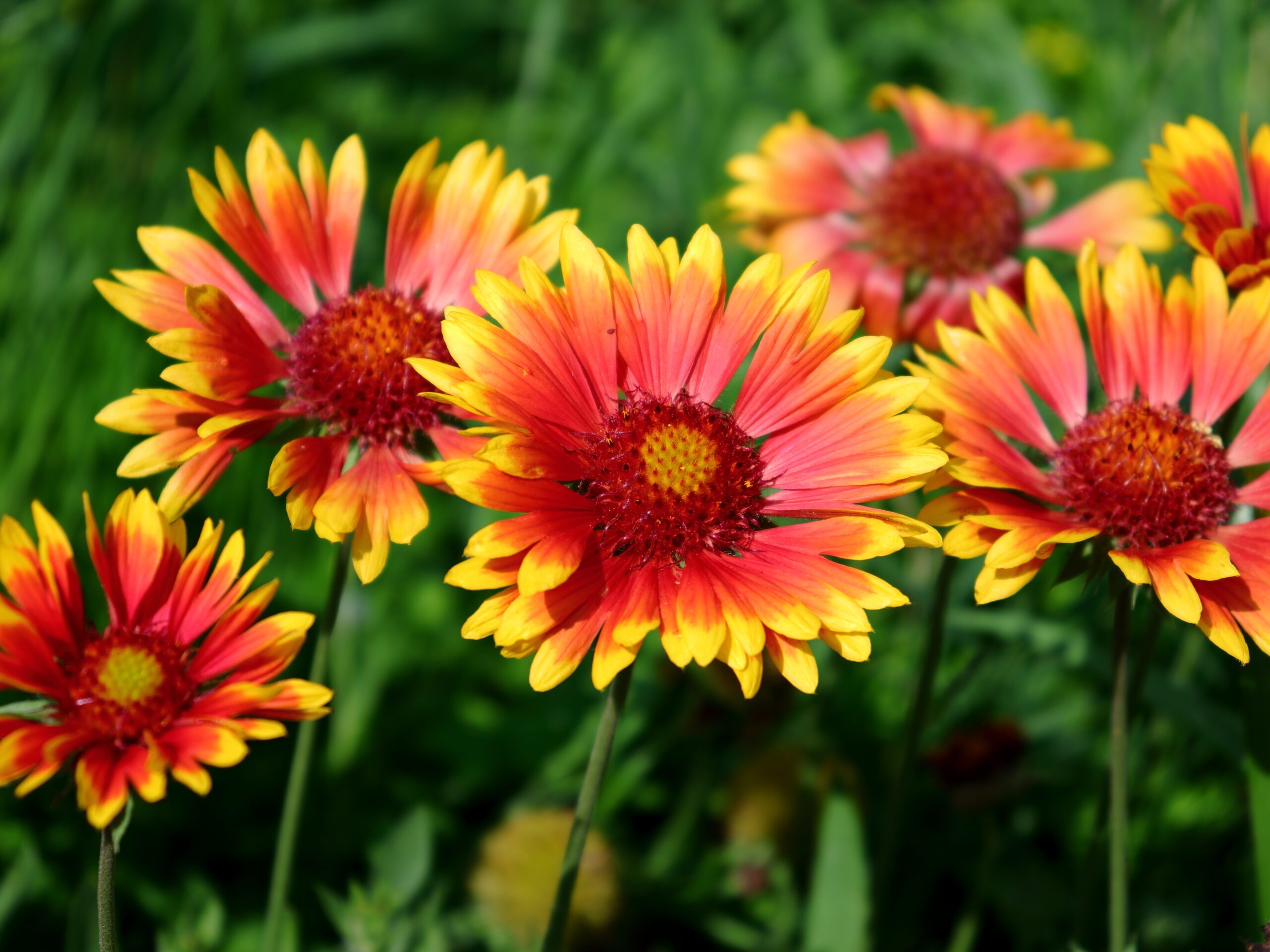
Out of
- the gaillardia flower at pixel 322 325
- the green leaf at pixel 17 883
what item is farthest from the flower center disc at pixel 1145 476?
the green leaf at pixel 17 883

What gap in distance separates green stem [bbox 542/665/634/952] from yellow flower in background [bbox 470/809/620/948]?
0.73 meters

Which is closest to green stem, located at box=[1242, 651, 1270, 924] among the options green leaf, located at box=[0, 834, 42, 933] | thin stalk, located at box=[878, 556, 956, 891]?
thin stalk, located at box=[878, 556, 956, 891]

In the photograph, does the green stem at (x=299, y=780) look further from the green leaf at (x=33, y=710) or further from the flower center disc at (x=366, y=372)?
the green leaf at (x=33, y=710)

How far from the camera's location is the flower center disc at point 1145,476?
1.59 meters

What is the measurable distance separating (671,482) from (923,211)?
3.97 feet

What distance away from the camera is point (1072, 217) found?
8.27 feet

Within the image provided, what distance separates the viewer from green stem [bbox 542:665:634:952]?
1.34 m

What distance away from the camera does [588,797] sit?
Result: 1358 millimetres

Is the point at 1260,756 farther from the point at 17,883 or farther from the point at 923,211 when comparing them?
the point at 17,883

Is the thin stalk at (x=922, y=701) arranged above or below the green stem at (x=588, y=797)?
above

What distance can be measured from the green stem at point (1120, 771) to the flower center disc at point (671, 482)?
1.61ft

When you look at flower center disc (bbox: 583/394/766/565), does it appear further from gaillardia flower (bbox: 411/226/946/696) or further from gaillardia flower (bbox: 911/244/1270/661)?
gaillardia flower (bbox: 911/244/1270/661)

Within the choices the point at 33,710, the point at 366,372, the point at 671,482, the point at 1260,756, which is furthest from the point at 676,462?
the point at 1260,756

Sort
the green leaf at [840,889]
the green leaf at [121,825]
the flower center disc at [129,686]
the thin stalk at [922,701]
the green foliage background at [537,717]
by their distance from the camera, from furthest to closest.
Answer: the green foliage background at [537,717] < the green leaf at [840,889] < the thin stalk at [922,701] < the flower center disc at [129,686] < the green leaf at [121,825]
